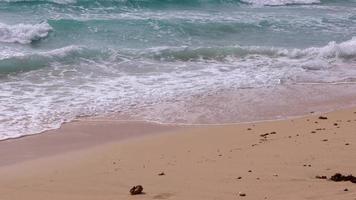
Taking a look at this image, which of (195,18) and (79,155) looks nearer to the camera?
(79,155)

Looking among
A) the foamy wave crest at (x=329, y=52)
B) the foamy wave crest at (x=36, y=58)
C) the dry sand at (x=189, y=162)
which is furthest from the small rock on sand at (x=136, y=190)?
the foamy wave crest at (x=329, y=52)

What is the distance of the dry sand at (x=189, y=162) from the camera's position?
5492mm

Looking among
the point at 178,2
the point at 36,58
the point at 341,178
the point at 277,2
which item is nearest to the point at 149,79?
the point at 36,58

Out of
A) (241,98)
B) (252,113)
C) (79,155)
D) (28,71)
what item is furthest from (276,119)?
(28,71)

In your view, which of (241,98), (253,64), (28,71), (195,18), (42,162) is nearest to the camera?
(42,162)

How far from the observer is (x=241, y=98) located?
11438 millimetres

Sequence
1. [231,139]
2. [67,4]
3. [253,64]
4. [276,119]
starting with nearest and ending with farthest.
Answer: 1. [231,139]
2. [276,119]
3. [253,64]
4. [67,4]

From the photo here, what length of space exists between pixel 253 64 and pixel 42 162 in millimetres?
8098

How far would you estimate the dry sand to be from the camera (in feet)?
18.0

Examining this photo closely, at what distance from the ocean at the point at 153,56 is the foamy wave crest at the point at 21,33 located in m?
0.03

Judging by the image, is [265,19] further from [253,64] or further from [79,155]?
[79,155]

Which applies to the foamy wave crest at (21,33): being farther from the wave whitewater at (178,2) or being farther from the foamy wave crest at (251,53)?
the wave whitewater at (178,2)

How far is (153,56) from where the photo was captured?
15.7 metres

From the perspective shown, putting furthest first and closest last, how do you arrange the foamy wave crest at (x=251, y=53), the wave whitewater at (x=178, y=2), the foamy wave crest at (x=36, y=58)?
the wave whitewater at (x=178, y=2)
the foamy wave crest at (x=251, y=53)
the foamy wave crest at (x=36, y=58)
